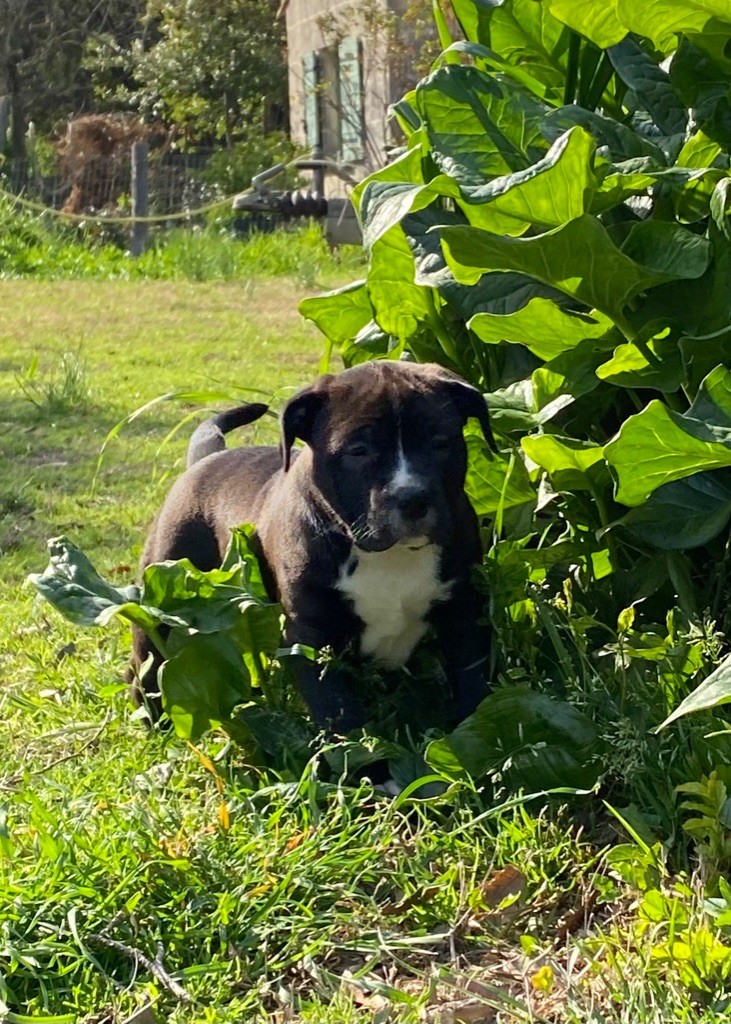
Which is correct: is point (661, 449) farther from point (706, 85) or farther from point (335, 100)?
point (335, 100)

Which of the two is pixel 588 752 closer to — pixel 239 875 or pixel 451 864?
pixel 451 864

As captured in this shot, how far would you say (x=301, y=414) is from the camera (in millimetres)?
2904

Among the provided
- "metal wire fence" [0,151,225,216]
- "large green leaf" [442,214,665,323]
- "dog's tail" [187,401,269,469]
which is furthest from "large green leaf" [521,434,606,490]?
"metal wire fence" [0,151,225,216]

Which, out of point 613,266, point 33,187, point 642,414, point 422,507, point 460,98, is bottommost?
point 33,187

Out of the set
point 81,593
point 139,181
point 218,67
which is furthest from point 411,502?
point 218,67

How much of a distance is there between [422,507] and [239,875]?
2.60 ft

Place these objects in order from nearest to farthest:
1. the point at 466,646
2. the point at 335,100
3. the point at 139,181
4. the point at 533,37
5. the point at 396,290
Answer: the point at 466,646
the point at 533,37
the point at 396,290
the point at 139,181
the point at 335,100

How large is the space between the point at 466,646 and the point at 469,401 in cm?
55

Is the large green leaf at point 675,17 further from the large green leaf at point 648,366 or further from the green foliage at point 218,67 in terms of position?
the green foliage at point 218,67

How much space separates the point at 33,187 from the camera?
67.2ft

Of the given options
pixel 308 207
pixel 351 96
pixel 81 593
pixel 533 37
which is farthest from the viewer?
pixel 351 96

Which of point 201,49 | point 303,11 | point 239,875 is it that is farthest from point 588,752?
point 201,49

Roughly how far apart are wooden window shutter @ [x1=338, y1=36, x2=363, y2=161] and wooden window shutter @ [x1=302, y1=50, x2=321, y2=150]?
119 cm

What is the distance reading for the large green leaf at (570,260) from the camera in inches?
98.1
